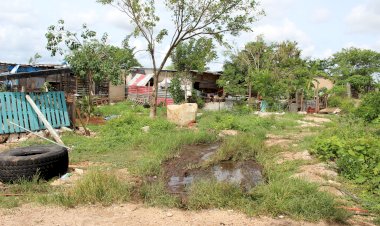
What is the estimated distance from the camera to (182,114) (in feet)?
52.2

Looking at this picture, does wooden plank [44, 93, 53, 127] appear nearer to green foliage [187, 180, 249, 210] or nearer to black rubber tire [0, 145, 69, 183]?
black rubber tire [0, 145, 69, 183]

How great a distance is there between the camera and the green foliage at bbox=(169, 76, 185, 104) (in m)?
25.1

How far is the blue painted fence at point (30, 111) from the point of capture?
11.1 metres

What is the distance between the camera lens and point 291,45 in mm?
30938

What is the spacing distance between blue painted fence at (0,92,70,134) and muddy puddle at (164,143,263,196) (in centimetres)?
530

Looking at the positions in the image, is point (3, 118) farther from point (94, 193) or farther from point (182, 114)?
point (182, 114)

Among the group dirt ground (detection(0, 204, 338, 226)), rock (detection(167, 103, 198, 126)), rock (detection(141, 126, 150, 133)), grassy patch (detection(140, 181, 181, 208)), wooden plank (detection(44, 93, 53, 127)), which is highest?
wooden plank (detection(44, 93, 53, 127))

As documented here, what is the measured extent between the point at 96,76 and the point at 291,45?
827 inches

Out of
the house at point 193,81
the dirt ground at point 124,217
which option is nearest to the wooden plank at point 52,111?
the dirt ground at point 124,217

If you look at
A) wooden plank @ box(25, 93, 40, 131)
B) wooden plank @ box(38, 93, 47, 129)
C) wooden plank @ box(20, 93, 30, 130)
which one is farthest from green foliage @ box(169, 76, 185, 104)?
wooden plank @ box(20, 93, 30, 130)

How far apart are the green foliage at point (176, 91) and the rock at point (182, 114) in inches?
357

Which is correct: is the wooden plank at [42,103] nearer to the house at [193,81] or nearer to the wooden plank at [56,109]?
the wooden plank at [56,109]

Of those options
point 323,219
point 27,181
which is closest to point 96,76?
point 27,181

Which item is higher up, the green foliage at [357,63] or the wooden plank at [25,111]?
the green foliage at [357,63]
